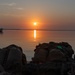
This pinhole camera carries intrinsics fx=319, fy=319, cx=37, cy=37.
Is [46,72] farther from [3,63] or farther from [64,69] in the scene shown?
[3,63]

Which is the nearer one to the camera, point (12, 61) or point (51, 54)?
point (12, 61)

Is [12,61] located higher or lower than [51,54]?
lower

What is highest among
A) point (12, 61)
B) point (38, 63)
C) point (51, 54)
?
point (51, 54)

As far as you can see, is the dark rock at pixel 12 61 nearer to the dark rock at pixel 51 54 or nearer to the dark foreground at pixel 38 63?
the dark foreground at pixel 38 63

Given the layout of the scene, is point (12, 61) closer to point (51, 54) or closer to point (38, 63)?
point (38, 63)

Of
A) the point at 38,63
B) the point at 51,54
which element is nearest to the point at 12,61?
the point at 38,63

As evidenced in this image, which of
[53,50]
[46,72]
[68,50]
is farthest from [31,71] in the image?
[68,50]

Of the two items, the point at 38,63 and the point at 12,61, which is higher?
the point at 12,61

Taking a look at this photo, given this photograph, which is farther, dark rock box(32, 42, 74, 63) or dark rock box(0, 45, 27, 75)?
dark rock box(32, 42, 74, 63)

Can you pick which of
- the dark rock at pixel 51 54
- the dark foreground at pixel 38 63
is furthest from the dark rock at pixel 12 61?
the dark rock at pixel 51 54

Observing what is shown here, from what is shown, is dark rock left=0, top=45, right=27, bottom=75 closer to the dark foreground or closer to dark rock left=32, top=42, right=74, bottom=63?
the dark foreground

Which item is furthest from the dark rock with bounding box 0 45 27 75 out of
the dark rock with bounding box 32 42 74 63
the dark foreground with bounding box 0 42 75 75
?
the dark rock with bounding box 32 42 74 63

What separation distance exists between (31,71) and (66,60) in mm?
3138

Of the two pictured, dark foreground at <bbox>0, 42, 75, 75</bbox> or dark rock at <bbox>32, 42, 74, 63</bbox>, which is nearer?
dark foreground at <bbox>0, 42, 75, 75</bbox>
